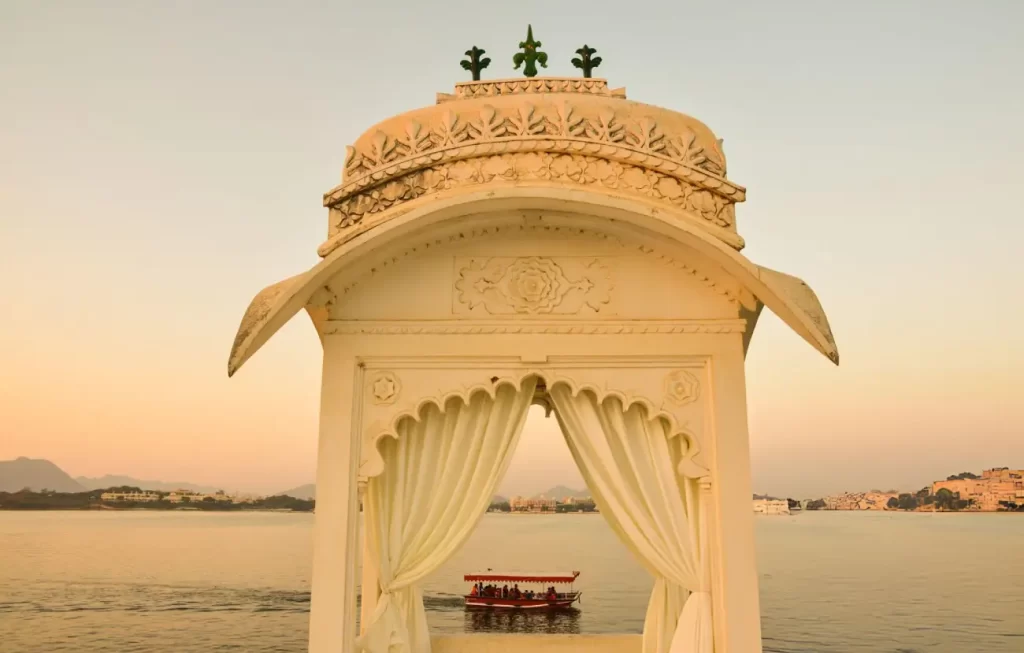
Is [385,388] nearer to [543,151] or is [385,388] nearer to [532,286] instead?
[532,286]

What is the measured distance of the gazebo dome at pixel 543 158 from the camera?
3588mm

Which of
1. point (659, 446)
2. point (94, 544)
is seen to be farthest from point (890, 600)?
point (94, 544)

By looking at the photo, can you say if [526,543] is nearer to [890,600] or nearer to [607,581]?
[607,581]

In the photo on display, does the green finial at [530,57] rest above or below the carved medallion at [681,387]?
above

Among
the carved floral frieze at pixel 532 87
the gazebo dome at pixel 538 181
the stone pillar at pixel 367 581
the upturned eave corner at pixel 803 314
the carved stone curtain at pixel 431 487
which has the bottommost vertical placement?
the stone pillar at pixel 367 581

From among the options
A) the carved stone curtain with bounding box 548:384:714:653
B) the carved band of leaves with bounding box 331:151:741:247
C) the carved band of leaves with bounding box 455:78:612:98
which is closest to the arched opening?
the carved stone curtain with bounding box 548:384:714:653

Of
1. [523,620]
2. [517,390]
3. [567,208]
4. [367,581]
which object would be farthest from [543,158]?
[523,620]

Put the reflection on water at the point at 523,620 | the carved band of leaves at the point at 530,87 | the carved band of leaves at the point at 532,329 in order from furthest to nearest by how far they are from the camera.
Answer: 1. the reflection on water at the point at 523,620
2. the carved band of leaves at the point at 530,87
3. the carved band of leaves at the point at 532,329

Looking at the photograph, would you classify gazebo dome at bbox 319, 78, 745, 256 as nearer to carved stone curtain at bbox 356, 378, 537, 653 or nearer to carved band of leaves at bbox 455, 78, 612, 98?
carved band of leaves at bbox 455, 78, 612, 98

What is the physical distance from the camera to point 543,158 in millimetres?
3615

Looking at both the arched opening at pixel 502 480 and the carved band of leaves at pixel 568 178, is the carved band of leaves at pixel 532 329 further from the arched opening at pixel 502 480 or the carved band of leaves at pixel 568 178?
the carved band of leaves at pixel 568 178

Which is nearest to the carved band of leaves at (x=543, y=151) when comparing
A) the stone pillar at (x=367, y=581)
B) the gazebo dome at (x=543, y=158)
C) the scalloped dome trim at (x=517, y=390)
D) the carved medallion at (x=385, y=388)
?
the gazebo dome at (x=543, y=158)

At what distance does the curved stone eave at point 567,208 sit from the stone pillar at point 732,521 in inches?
15.7

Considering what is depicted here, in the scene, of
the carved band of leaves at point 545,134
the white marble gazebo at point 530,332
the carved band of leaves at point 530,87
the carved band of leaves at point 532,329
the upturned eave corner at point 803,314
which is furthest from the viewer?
the carved band of leaves at point 530,87
